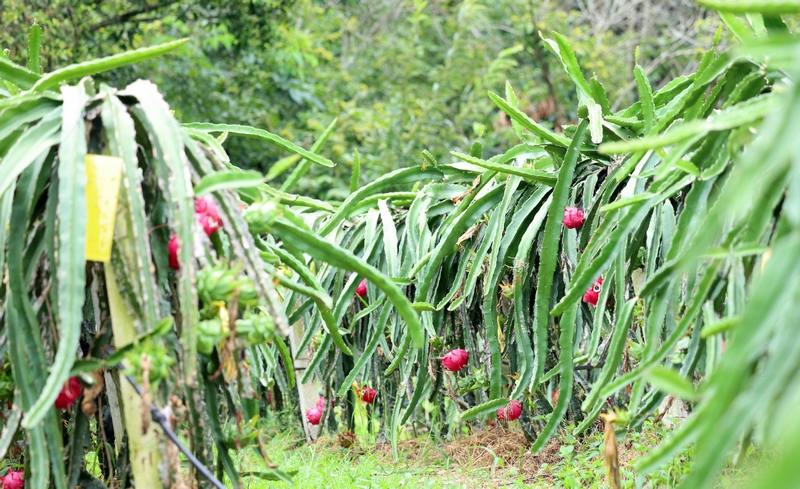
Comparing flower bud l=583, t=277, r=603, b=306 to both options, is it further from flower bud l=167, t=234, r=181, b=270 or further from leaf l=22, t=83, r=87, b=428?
leaf l=22, t=83, r=87, b=428

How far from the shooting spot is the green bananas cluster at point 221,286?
1.26 m

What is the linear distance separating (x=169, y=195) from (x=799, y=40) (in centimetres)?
95

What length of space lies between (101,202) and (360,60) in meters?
7.17

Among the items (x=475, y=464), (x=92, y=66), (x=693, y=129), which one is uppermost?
(x=92, y=66)

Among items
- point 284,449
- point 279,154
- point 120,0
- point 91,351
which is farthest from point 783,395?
point 279,154

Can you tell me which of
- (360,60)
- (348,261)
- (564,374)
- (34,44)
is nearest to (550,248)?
(564,374)

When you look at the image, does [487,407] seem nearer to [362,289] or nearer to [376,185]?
[362,289]

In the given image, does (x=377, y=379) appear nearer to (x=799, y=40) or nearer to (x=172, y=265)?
(x=172, y=265)

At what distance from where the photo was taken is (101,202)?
1271 mm

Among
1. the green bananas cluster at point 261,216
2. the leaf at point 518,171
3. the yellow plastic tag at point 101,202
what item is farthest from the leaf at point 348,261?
the leaf at point 518,171

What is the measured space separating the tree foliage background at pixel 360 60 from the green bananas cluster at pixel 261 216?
356cm

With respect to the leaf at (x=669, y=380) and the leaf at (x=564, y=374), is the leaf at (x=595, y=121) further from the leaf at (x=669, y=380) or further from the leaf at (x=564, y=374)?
the leaf at (x=669, y=380)

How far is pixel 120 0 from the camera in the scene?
5312 millimetres

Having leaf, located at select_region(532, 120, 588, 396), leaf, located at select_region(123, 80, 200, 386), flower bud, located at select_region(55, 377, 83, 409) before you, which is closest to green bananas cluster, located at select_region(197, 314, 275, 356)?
leaf, located at select_region(123, 80, 200, 386)
